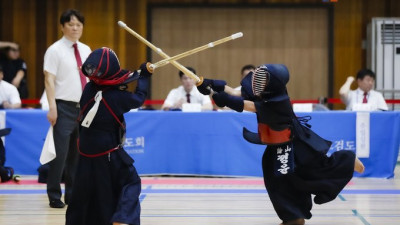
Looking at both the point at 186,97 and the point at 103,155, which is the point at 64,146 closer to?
the point at 103,155

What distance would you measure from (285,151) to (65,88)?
7.44 ft

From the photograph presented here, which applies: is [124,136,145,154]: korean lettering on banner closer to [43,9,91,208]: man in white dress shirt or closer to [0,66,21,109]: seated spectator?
[0,66,21,109]: seated spectator

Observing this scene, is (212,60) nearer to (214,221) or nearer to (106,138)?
(214,221)

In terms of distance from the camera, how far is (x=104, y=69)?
4.28 m

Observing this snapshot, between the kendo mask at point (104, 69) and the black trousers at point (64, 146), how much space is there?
1579 mm

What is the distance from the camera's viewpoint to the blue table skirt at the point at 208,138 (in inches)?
309

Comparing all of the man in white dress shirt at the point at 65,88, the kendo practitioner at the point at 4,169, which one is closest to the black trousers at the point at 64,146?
the man in white dress shirt at the point at 65,88

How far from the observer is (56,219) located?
5.43 m

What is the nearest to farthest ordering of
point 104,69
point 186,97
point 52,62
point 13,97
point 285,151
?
point 104,69 → point 285,151 → point 52,62 → point 13,97 → point 186,97

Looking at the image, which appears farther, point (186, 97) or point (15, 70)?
point (15, 70)

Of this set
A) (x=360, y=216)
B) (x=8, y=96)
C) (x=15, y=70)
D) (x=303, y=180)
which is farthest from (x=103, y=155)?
(x=15, y=70)

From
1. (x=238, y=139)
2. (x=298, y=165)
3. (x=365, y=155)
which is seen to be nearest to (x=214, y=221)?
(x=298, y=165)

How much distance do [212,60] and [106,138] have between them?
25.3 feet

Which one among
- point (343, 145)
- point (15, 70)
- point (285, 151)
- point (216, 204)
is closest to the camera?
point (285, 151)
